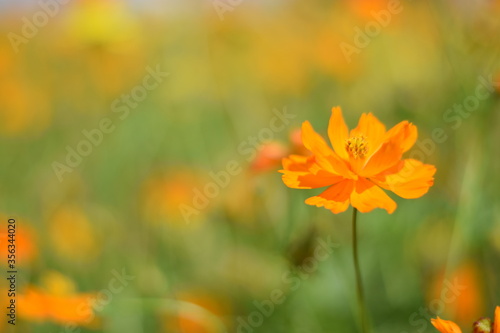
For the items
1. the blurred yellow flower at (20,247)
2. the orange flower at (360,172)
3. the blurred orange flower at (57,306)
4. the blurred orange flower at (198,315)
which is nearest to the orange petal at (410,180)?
the orange flower at (360,172)

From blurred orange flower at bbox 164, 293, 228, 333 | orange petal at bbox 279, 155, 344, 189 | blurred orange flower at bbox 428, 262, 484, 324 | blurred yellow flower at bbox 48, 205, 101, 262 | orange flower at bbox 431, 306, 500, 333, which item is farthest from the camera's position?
blurred yellow flower at bbox 48, 205, 101, 262

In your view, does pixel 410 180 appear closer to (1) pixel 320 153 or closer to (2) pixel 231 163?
(1) pixel 320 153

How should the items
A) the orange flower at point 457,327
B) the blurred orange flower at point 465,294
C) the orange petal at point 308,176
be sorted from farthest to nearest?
the blurred orange flower at point 465,294 < the orange petal at point 308,176 < the orange flower at point 457,327

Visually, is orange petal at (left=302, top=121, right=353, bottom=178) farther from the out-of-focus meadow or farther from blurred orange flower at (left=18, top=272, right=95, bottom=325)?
blurred orange flower at (left=18, top=272, right=95, bottom=325)

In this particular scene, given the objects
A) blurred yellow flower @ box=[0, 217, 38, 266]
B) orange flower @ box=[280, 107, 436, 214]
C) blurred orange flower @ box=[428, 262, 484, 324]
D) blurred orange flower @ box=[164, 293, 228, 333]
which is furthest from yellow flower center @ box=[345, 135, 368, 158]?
blurred yellow flower @ box=[0, 217, 38, 266]

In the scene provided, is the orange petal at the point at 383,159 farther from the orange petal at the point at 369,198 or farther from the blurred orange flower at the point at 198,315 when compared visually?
the blurred orange flower at the point at 198,315

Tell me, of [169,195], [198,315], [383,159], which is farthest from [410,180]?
[169,195]

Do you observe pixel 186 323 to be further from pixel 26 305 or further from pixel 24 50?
pixel 24 50
